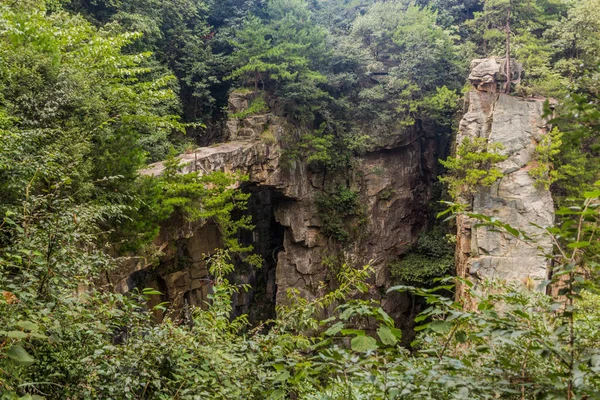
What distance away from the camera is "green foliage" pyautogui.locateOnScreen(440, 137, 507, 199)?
854 cm

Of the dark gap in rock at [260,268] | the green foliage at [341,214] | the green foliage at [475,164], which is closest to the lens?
the green foliage at [475,164]

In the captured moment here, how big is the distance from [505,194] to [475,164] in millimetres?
974

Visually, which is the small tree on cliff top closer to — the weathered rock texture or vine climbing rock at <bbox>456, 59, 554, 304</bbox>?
vine climbing rock at <bbox>456, 59, 554, 304</bbox>

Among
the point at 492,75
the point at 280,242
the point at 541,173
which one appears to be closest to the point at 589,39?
the point at 492,75

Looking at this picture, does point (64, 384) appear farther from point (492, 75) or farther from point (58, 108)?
point (492, 75)

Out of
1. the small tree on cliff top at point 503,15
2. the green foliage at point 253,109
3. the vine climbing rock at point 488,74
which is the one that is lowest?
the green foliage at point 253,109

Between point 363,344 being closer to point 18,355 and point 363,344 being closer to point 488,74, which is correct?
point 18,355

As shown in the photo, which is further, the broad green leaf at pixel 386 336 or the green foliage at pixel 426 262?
the green foliage at pixel 426 262

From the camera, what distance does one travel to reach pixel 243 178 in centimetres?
870

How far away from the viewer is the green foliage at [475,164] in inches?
336

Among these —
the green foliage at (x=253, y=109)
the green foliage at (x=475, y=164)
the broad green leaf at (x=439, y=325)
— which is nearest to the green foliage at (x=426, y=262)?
the green foliage at (x=475, y=164)

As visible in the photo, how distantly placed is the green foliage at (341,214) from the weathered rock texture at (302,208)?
0.20m

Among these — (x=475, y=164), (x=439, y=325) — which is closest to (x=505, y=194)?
(x=475, y=164)

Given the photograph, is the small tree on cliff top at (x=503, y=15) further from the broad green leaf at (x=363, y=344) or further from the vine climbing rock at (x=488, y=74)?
the broad green leaf at (x=363, y=344)
